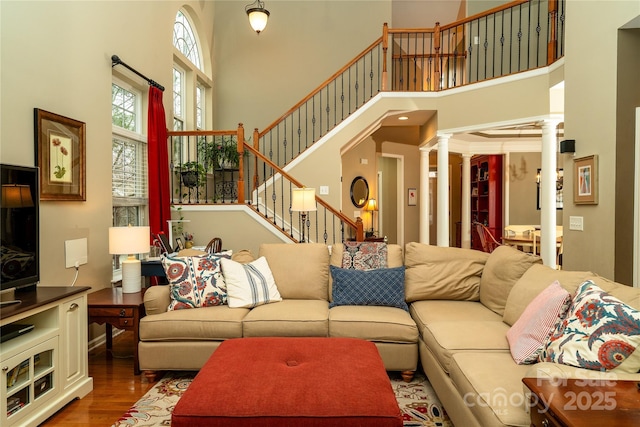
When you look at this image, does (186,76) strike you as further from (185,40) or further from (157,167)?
(157,167)

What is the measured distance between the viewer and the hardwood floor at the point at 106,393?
2.52 meters

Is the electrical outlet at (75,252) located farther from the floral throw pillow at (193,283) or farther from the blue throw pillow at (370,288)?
the blue throw pillow at (370,288)

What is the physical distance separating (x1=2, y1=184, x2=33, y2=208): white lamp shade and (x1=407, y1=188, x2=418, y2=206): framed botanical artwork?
318 inches

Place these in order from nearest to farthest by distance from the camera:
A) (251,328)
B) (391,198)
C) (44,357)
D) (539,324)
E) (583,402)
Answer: (583,402) → (539,324) → (44,357) → (251,328) → (391,198)

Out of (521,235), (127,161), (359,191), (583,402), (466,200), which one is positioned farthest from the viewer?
(466,200)

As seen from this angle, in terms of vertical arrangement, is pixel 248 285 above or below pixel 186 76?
below

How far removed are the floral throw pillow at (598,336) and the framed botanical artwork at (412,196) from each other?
777cm

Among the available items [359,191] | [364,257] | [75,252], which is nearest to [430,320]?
[364,257]

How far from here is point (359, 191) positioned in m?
8.75

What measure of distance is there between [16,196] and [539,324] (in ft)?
10.3

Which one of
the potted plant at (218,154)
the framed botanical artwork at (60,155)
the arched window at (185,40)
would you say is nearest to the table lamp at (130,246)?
the framed botanical artwork at (60,155)

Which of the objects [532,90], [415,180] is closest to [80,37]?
[532,90]

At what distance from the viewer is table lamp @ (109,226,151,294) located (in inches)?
132

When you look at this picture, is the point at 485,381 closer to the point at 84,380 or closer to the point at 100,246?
the point at 84,380
